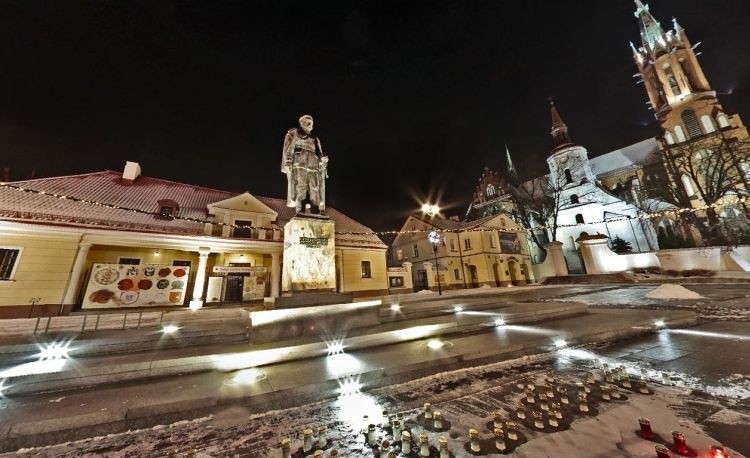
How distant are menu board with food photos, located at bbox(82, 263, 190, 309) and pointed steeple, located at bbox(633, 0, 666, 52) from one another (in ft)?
207

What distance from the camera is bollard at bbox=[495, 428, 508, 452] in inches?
75.8

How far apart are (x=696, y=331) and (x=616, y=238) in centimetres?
3363

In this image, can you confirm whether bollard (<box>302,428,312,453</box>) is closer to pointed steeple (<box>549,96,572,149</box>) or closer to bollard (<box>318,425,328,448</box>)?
bollard (<box>318,425,328,448</box>)

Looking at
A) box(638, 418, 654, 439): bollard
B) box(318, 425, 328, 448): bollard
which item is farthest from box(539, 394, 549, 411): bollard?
box(318, 425, 328, 448): bollard

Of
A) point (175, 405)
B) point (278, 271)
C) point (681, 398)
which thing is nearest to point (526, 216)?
point (278, 271)

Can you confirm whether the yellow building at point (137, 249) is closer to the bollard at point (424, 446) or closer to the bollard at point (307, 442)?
the bollard at point (307, 442)

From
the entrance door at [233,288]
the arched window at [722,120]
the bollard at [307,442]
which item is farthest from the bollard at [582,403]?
the arched window at [722,120]

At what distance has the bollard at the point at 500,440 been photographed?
1925mm

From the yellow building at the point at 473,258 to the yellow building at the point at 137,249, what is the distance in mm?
11328

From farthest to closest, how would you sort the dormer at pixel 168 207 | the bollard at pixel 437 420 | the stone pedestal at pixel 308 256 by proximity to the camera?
the dormer at pixel 168 207 < the stone pedestal at pixel 308 256 < the bollard at pixel 437 420

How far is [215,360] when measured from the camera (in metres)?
4.21

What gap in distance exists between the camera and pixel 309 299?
18.9 feet

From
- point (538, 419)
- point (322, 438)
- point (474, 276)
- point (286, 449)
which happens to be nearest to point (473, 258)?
point (474, 276)

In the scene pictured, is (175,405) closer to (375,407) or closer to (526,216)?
(375,407)
